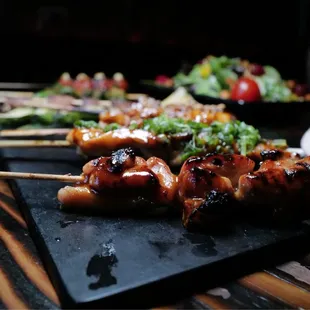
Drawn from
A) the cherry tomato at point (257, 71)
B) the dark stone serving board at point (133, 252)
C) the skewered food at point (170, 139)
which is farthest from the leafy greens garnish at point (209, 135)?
the cherry tomato at point (257, 71)

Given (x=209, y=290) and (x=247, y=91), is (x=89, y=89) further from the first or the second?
(x=209, y=290)

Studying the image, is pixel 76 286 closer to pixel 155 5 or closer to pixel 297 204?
pixel 297 204

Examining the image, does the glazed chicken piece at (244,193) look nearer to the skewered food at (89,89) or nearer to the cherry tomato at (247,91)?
the cherry tomato at (247,91)

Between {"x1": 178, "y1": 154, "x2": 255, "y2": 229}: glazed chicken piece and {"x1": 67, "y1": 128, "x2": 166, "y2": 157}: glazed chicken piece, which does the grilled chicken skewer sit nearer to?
{"x1": 178, "y1": 154, "x2": 255, "y2": 229}: glazed chicken piece

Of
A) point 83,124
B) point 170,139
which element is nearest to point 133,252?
point 170,139

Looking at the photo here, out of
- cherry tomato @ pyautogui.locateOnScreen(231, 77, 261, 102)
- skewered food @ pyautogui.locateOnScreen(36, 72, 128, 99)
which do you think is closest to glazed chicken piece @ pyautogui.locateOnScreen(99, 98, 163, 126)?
cherry tomato @ pyautogui.locateOnScreen(231, 77, 261, 102)

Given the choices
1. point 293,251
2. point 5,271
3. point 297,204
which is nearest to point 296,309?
point 293,251

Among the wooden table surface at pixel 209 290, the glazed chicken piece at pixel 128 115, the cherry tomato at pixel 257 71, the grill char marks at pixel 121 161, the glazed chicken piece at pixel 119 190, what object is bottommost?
the wooden table surface at pixel 209 290
